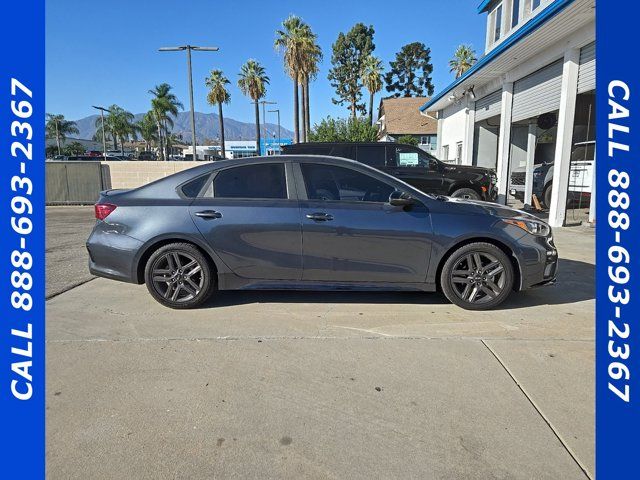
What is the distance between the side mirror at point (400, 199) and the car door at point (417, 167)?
646cm

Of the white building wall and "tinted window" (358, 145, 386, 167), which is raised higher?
the white building wall

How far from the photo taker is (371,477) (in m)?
2.01

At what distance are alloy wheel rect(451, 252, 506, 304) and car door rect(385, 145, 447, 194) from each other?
6.51 meters

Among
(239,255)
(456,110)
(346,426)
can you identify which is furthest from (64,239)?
(456,110)

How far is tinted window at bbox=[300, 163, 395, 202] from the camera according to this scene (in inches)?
164

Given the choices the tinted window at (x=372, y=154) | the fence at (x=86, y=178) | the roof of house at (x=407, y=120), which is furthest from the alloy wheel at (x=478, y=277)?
the roof of house at (x=407, y=120)

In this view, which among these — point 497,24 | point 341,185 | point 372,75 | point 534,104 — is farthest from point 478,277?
point 372,75

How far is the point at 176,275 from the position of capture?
423 centimetres

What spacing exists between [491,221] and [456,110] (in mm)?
17350

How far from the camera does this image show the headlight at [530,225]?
414 cm

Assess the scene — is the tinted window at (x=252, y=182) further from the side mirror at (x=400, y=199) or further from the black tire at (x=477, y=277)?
the black tire at (x=477, y=277)

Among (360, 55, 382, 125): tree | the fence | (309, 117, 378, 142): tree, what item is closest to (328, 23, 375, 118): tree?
(360, 55, 382, 125): tree

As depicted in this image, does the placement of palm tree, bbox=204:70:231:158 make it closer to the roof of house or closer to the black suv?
the roof of house
